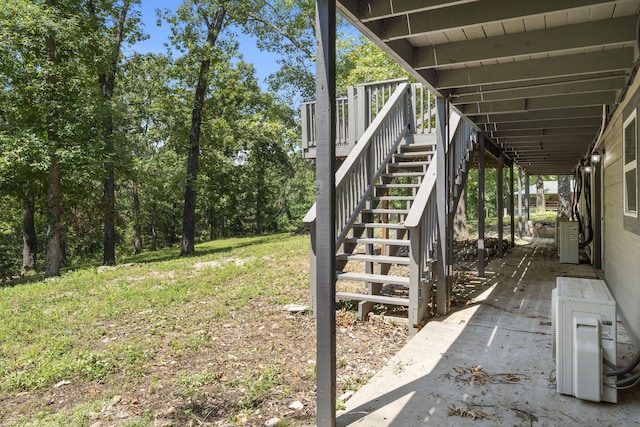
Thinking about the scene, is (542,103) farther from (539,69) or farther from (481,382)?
(481,382)

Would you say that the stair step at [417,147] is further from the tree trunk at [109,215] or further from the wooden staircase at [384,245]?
the tree trunk at [109,215]

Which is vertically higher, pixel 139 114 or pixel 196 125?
pixel 139 114

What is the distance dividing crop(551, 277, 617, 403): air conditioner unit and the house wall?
147 centimetres

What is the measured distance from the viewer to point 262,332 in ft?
14.5

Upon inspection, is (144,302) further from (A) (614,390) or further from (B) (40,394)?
(A) (614,390)

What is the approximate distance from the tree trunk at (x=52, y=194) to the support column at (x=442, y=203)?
9.03 meters

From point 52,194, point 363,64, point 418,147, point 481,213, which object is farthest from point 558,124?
point 52,194

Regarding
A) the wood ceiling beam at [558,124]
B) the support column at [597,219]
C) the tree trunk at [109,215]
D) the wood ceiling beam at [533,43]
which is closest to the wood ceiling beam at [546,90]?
the wood ceiling beam at [533,43]

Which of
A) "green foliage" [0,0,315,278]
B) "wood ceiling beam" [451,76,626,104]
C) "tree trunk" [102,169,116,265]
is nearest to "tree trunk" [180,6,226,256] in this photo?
"green foliage" [0,0,315,278]

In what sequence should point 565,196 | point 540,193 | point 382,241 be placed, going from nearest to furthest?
point 382,241
point 565,196
point 540,193

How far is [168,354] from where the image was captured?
3873 mm

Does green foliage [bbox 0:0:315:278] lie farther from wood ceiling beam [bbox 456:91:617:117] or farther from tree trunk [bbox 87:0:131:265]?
wood ceiling beam [bbox 456:91:617:117]

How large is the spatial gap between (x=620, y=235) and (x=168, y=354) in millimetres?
5290

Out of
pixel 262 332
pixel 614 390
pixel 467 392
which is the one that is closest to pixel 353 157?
pixel 262 332
